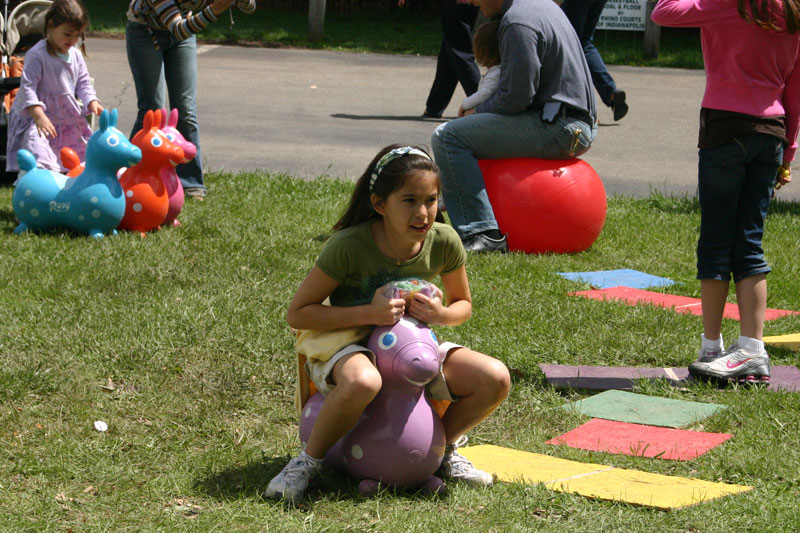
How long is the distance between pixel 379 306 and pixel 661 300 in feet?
9.76

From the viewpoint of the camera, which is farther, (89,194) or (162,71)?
(162,71)

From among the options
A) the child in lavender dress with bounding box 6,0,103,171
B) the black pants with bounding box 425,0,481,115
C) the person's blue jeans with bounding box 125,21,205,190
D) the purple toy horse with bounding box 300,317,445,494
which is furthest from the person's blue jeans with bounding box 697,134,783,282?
the black pants with bounding box 425,0,481,115

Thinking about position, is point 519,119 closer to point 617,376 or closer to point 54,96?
point 617,376

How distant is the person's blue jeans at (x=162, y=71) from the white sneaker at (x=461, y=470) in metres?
4.85

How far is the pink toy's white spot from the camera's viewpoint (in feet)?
10.6

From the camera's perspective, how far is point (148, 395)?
13.4 feet

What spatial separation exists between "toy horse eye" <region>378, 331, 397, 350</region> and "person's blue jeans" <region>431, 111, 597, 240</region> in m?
3.42

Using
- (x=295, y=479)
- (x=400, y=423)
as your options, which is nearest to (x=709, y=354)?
(x=400, y=423)

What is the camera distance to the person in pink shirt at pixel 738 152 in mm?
4281

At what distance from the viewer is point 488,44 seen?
6.85 metres

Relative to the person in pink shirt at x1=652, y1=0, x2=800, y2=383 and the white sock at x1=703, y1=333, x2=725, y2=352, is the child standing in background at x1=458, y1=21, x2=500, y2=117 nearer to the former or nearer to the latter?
the person in pink shirt at x1=652, y1=0, x2=800, y2=383

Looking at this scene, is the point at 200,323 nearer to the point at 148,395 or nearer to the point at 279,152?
the point at 148,395

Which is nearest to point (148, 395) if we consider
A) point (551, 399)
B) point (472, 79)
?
point (551, 399)

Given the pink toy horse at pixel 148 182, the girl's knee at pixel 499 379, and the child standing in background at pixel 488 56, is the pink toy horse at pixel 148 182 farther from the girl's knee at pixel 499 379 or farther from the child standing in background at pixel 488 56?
the girl's knee at pixel 499 379
